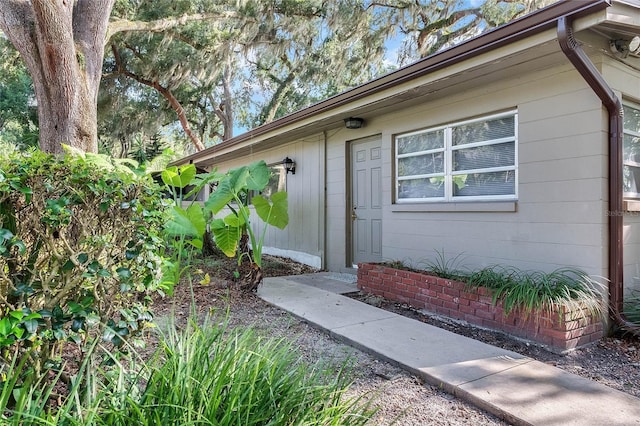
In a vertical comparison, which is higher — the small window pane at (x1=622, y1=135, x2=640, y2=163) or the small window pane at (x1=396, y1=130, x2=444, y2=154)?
the small window pane at (x1=396, y1=130, x2=444, y2=154)

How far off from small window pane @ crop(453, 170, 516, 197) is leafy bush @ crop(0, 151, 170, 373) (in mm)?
3875

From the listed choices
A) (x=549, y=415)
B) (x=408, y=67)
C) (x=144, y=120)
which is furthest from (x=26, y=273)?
(x=144, y=120)

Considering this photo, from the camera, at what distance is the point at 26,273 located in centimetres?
200

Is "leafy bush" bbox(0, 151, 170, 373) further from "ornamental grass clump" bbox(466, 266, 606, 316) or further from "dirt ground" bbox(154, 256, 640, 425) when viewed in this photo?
"ornamental grass clump" bbox(466, 266, 606, 316)

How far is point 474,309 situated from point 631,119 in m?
2.72

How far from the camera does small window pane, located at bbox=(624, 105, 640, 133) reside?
4246 millimetres

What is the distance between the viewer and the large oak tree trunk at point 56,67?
5.61 meters

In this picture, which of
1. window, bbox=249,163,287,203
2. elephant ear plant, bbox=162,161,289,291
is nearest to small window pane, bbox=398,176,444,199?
elephant ear plant, bbox=162,161,289,291

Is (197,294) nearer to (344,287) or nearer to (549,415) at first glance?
(344,287)

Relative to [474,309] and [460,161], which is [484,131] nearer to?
[460,161]

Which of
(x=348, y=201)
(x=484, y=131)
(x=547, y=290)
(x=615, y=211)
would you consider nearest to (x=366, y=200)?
(x=348, y=201)

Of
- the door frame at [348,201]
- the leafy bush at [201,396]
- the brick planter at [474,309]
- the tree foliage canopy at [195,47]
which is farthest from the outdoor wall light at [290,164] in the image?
the leafy bush at [201,396]

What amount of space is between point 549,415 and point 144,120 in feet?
60.2

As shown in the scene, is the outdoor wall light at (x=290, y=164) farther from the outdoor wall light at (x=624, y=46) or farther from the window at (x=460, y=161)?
the outdoor wall light at (x=624, y=46)
